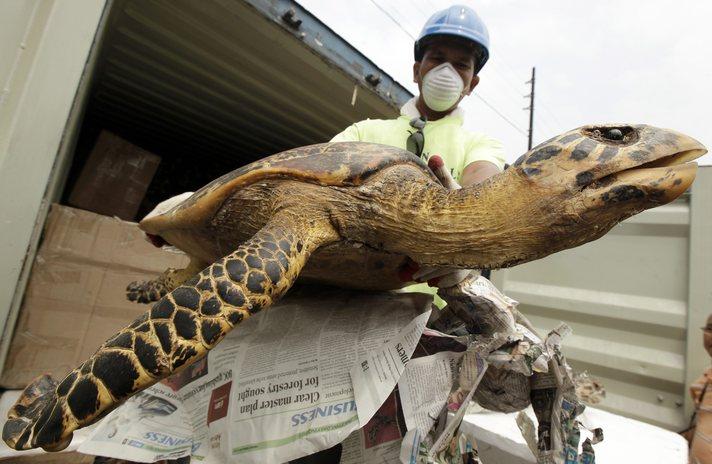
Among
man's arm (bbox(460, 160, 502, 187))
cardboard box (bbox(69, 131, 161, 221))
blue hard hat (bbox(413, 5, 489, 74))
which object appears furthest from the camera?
cardboard box (bbox(69, 131, 161, 221))

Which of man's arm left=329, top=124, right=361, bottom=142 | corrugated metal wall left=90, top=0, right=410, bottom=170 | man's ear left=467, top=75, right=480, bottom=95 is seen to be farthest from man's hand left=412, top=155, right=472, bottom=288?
corrugated metal wall left=90, top=0, right=410, bottom=170

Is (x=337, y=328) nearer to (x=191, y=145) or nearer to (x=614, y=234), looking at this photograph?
(x=614, y=234)

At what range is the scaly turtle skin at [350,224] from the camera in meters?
0.70

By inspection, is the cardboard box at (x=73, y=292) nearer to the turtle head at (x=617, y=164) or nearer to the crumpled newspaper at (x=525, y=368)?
the crumpled newspaper at (x=525, y=368)

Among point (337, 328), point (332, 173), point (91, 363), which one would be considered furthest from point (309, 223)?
point (91, 363)

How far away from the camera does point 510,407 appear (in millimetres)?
1184

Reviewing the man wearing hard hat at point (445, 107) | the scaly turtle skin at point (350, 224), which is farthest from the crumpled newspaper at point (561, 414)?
the man wearing hard hat at point (445, 107)

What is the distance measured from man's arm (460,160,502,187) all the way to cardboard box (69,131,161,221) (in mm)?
3384

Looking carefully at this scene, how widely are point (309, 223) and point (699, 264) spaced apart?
2.61 metres

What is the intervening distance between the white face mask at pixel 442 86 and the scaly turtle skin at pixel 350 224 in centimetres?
80

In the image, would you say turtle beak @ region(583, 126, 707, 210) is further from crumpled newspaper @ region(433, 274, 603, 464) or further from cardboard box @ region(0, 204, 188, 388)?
cardboard box @ region(0, 204, 188, 388)

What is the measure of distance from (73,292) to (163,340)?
1863 millimetres

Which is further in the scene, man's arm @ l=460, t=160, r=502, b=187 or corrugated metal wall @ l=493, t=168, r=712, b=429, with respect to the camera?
corrugated metal wall @ l=493, t=168, r=712, b=429

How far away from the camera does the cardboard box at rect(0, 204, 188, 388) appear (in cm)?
195
